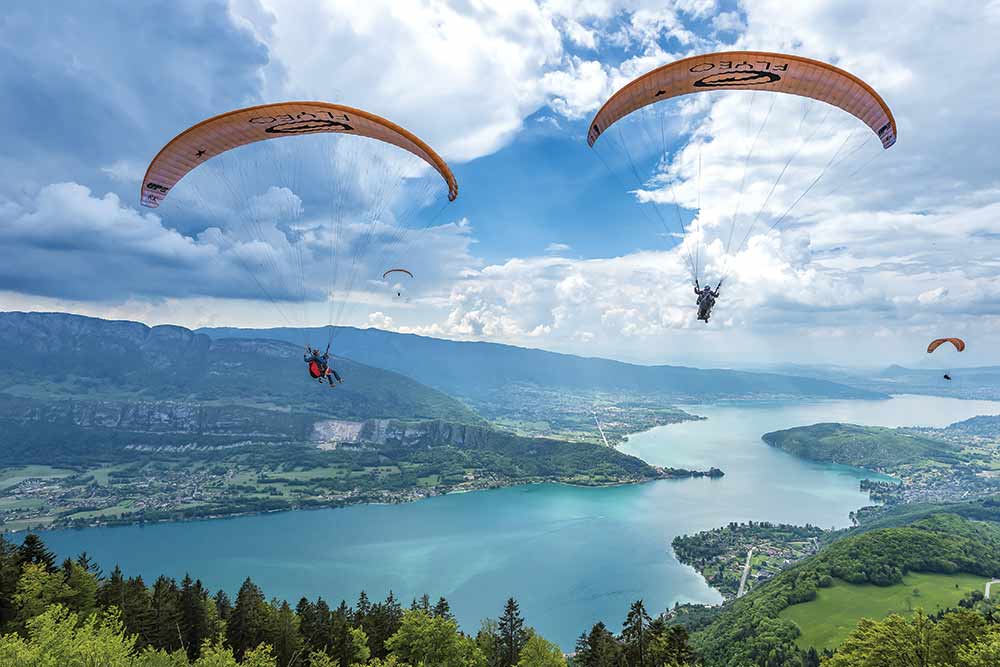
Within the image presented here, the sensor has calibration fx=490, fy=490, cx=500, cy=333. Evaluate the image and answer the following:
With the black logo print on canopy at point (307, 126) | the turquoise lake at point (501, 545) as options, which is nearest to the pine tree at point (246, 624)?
the black logo print on canopy at point (307, 126)

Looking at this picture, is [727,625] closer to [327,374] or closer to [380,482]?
[327,374]

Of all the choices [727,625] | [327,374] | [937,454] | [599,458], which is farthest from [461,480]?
[937,454]

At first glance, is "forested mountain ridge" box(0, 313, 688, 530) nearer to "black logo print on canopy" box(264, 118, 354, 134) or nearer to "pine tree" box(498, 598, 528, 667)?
"pine tree" box(498, 598, 528, 667)

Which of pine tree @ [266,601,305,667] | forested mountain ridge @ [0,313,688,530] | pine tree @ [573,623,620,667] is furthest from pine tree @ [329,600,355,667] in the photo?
forested mountain ridge @ [0,313,688,530]

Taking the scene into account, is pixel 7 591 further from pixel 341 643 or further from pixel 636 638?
pixel 636 638

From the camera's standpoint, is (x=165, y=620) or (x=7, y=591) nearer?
(x=7, y=591)

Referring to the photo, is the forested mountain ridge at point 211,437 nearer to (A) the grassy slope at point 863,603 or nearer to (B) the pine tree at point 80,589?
(A) the grassy slope at point 863,603

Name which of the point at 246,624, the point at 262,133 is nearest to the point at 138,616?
the point at 246,624
